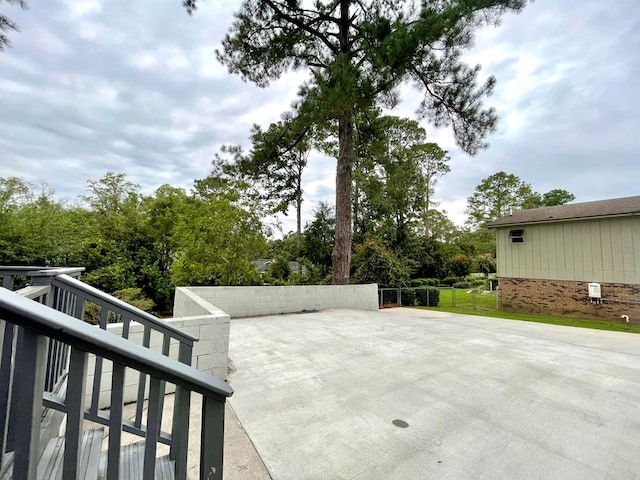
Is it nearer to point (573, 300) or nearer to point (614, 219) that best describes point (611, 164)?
point (614, 219)

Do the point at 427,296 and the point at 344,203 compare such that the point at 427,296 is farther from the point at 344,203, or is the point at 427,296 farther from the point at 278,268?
the point at 278,268

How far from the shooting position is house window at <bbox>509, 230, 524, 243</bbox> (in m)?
12.2

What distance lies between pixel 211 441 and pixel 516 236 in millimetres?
14729

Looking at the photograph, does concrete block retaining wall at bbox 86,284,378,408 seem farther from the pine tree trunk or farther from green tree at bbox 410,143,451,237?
green tree at bbox 410,143,451,237

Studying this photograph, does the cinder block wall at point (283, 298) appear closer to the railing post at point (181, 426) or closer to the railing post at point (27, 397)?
the railing post at point (181, 426)

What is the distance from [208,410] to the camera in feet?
2.95

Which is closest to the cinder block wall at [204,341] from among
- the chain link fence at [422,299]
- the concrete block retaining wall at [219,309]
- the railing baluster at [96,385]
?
the concrete block retaining wall at [219,309]

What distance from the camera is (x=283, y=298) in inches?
309

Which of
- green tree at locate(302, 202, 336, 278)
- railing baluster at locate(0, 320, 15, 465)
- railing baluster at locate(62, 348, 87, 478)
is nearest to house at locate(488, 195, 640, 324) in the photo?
green tree at locate(302, 202, 336, 278)

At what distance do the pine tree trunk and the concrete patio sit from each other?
17.9 feet

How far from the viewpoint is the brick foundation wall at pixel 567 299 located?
9547mm

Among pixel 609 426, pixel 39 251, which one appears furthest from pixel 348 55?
pixel 39 251

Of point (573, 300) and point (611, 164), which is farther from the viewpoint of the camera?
point (611, 164)

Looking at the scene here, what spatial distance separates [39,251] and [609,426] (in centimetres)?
1338
